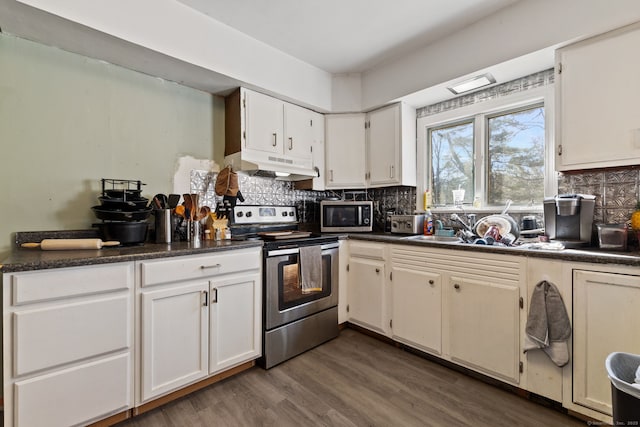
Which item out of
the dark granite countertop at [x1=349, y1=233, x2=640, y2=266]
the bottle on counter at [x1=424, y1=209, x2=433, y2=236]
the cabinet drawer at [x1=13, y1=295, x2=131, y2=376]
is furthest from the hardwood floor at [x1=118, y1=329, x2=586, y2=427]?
the bottle on counter at [x1=424, y1=209, x2=433, y2=236]

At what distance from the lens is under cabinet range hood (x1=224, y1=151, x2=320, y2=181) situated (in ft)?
7.91

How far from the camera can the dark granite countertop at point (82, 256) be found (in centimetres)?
126

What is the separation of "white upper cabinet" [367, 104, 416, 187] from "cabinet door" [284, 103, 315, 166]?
65cm

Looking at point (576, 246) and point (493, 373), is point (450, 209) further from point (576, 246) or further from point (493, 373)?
point (493, 373)

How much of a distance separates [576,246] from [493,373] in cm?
96

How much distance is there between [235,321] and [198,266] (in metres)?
0.48

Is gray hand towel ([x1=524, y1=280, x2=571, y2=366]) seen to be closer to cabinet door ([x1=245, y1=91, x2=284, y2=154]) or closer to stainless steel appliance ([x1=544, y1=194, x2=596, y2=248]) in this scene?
stainless steel appliance ([x1=544, y1=194, x2=596, y2=248])

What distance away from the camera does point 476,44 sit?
2.18m

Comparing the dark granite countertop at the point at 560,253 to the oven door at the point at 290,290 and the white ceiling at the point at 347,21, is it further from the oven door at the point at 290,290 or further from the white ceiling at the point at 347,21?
the white ceiling at the point at 347,21

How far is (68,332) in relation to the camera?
1.36 meters

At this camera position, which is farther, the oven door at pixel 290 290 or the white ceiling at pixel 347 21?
the oven door at pixel 290 290

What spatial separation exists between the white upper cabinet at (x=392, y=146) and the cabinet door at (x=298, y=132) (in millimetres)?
648

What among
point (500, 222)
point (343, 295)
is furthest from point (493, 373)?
point (343, 295)

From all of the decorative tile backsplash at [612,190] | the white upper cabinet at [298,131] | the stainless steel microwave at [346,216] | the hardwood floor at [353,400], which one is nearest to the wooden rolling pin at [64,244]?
the hardwood floor at [353,400]
